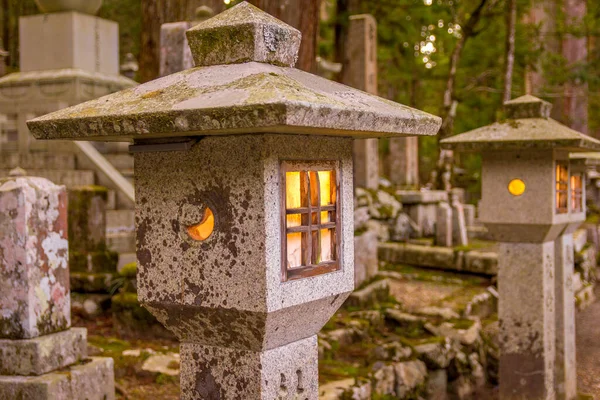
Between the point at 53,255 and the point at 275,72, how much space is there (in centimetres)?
265

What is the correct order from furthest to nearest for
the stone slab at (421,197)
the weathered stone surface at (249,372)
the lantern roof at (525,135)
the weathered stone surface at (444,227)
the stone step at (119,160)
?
the stone slab at (421,197)
the weathered stone surface at (444,227)
the stone step at (119,160)
the lantern roof at (525,135)
the weathered stone surface at (249,372)

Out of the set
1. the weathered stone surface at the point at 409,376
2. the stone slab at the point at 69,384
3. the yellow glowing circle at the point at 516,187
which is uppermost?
the yellow glowing circle at the point at 516,187

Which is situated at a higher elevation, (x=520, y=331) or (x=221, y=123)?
(x=221, y=123)

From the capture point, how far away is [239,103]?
2.96 metres

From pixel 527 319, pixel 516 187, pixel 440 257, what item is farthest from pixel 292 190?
pixel 440 257

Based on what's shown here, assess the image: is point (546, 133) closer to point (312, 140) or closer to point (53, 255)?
point (312, 140)

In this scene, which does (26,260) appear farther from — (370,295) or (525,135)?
(370,295)

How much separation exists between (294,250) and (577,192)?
541 cm

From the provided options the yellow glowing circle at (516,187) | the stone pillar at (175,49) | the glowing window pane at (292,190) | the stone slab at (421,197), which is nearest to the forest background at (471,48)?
the stone slab at (421,197)

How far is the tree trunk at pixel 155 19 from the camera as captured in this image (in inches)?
365

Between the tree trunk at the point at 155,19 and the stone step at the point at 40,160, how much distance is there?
158 cm

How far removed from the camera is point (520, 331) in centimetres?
730

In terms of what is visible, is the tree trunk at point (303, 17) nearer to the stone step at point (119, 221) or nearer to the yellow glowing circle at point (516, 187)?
the yellow glowing circle at point (516, 187)

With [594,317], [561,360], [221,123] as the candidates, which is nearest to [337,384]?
[561,360]
